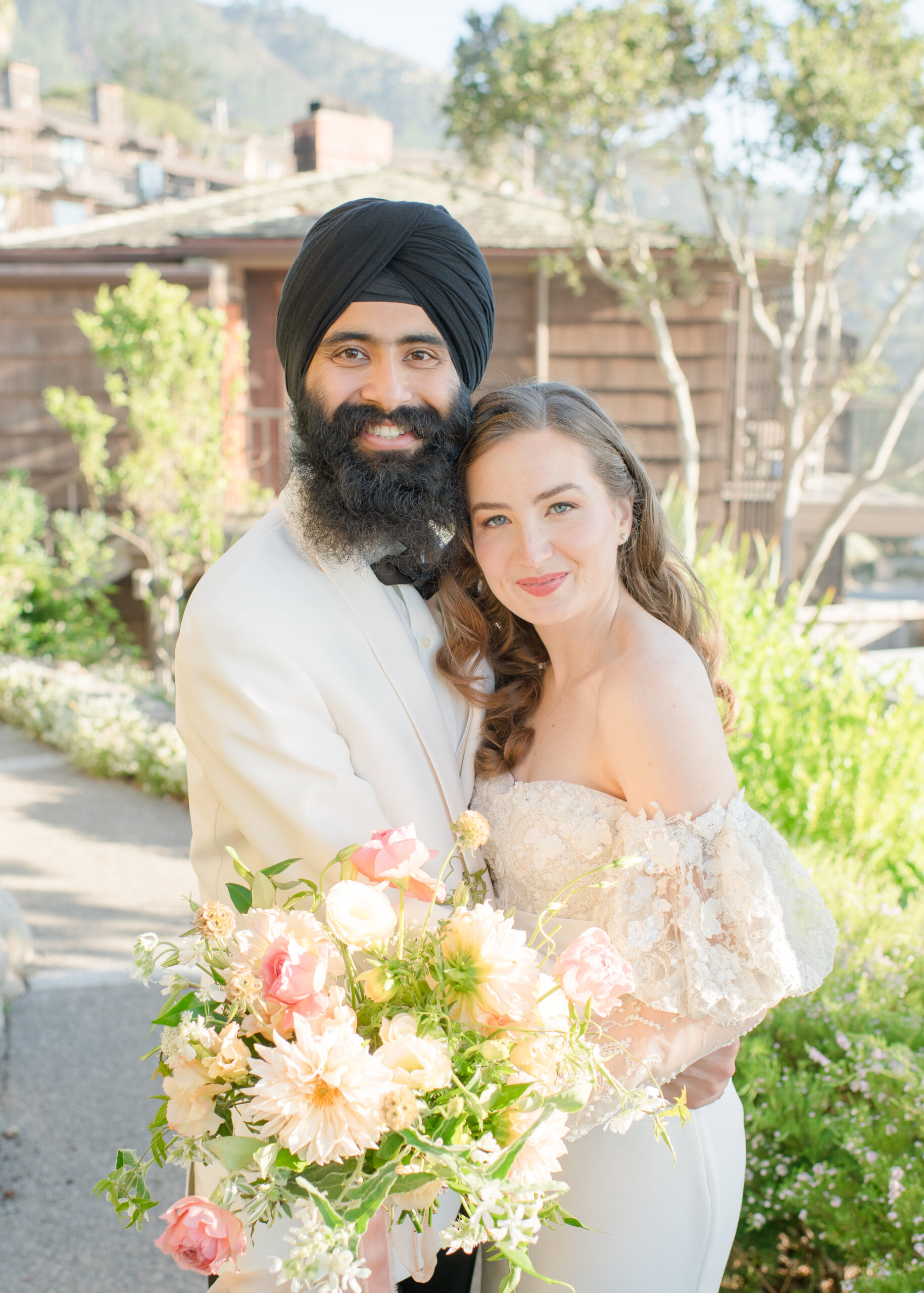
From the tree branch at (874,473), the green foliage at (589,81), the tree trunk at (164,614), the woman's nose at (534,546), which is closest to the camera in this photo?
the woman's nose at (534,546)

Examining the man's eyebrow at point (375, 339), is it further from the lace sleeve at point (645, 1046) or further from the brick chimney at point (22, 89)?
the brick chimney at point (22, 89)

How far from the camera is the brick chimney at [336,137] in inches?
617

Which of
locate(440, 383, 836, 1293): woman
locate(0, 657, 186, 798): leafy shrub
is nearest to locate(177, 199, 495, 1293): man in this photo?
locate(440, 383, 836, 1293): woman

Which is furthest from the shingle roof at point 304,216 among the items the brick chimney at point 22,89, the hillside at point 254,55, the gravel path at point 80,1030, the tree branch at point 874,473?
the hillside at point 254,55

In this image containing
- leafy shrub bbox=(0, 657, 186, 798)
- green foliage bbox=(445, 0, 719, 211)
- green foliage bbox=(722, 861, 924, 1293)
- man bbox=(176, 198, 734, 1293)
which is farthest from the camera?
green foliage bbox=(445, 0, 719, 211)

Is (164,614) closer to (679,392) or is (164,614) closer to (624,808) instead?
(679,392)

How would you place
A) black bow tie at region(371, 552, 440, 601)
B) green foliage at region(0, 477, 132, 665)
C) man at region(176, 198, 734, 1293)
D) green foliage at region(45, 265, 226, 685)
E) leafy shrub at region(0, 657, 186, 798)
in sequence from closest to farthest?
man at region(176, 198, 734, 1293), black bow tie at region(371, 552, 440, 601), leafy shrub at region(0, 657, 186, 798), green foliage at region(45, 265, 226, 685), green foliage at region(0, 477, 132, 665)

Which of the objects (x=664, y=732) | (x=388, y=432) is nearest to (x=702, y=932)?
(x=664, y=732)

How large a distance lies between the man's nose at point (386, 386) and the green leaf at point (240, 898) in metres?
1.10

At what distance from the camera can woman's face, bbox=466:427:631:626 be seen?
6.24ft

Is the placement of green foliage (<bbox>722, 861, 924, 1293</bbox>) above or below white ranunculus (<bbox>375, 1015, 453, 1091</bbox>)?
below

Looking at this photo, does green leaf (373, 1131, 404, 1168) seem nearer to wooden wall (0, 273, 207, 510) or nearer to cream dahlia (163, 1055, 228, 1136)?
cream dahlia (163, 1055, 228, 1136)

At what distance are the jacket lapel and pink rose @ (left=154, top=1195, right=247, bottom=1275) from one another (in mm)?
923

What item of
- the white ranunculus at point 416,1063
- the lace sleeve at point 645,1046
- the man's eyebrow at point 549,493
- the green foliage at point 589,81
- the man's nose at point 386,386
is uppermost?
the green foliage at point 589,81
